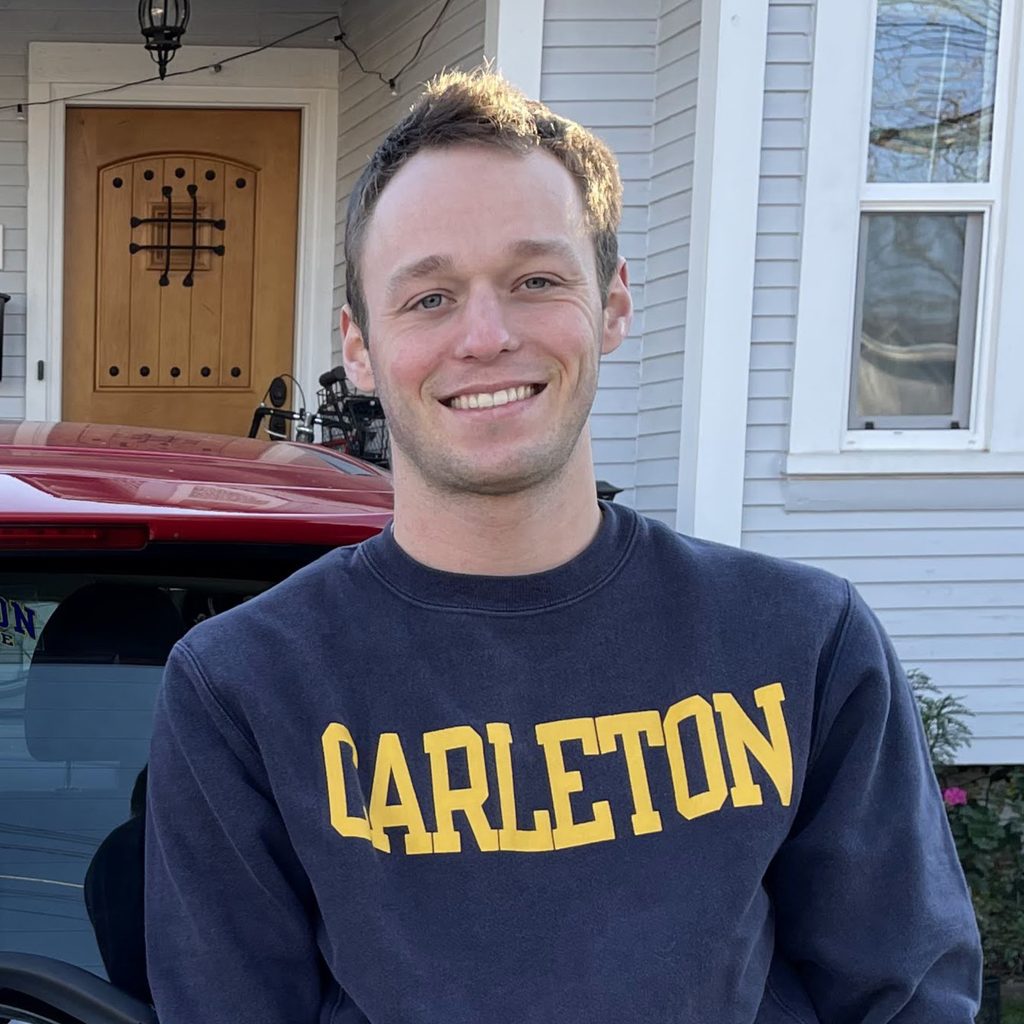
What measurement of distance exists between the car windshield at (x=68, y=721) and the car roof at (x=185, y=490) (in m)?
0.07

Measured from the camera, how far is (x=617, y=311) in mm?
1587

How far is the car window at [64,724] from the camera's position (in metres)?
1.69

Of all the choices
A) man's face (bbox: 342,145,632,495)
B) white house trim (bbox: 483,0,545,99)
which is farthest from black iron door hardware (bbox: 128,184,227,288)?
man's face (bbox: 342,145,632,495)

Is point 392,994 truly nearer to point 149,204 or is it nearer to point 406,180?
point 406,180

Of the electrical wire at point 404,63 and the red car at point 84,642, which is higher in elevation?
the electrical wire at point 404,63

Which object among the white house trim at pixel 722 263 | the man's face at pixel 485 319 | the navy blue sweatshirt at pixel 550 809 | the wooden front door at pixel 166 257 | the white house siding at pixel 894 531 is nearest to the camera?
the navy blue sweatshirt at pixel 550 809

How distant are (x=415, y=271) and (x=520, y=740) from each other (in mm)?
491

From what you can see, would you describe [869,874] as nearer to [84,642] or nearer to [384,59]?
[84,642]

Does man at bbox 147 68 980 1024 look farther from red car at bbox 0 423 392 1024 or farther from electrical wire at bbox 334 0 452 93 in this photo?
electrical wire at bbox 334 0 452 93

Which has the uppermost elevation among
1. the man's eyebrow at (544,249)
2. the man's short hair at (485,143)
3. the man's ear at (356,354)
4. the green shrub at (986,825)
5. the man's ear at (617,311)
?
the man's short hair at (485,143)

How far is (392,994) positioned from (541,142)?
2.87ft

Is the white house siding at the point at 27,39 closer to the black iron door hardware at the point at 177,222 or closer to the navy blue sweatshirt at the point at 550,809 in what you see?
the black iron door hardware at the point at 177,222

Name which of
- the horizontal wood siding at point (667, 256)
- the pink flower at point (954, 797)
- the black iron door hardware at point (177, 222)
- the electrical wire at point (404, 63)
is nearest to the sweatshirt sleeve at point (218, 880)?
the pink flower at point (954, 797)

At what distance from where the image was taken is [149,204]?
631 centimetres
